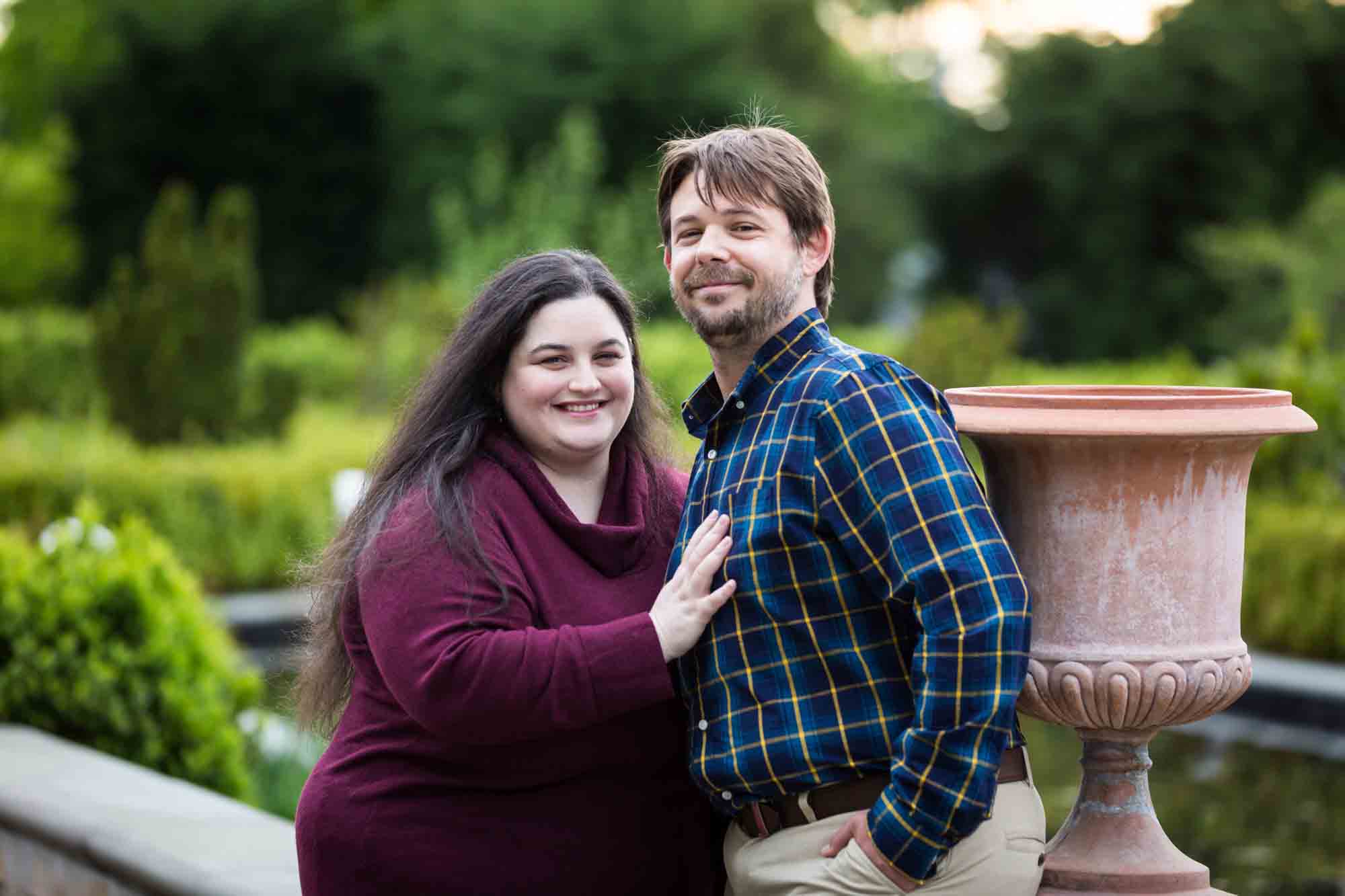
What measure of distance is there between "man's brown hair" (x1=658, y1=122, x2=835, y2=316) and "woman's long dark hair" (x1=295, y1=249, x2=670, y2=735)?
369mm

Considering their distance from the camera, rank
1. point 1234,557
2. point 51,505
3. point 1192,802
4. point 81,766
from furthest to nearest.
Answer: point 51,505 → point 1192,802 → point 81,766 → point 1234,557

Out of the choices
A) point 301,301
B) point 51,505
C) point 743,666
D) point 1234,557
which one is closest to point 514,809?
point 743,666

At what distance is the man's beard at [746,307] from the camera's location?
2.48m

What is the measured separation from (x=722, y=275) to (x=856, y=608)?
1.89ft

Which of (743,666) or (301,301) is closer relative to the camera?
(743,666)

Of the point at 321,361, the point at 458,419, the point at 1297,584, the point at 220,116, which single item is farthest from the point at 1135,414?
the point at 220,116

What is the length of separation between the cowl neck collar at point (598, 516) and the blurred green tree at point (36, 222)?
25535 millimetres

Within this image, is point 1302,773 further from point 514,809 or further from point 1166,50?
point 1166,50

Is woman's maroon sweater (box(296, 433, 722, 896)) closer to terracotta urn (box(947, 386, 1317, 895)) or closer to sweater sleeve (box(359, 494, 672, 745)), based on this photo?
sweater sleeve (box(359, 494, 672, 745))

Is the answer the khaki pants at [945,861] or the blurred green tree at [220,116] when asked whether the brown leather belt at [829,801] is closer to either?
the khaki pants at [945,861]

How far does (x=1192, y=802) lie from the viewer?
6.91 metres

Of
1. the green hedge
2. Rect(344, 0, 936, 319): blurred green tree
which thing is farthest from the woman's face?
Rect(344, 0, 936, 319): blurred green tree

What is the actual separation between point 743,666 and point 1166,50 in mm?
29703

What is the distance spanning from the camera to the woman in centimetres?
257
